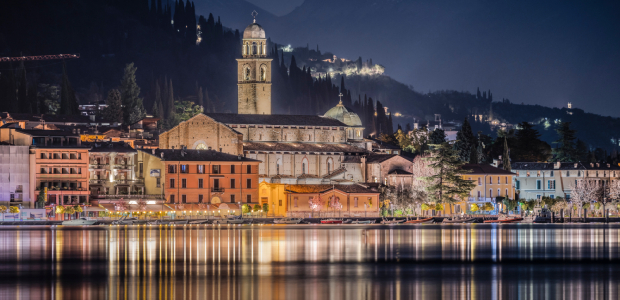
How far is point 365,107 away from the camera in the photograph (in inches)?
5842

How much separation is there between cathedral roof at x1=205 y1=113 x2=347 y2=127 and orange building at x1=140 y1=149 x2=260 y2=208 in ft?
23.5

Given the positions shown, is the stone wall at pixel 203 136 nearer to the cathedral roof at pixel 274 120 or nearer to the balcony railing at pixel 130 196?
the cathedral roof at pixel 274 120

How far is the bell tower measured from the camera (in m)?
99.6

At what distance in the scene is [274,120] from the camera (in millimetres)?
96500

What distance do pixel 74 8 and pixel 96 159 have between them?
100446mm

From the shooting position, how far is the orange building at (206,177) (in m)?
83.9

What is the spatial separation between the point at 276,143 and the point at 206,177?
12.5 meters

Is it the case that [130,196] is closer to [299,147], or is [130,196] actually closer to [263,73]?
[299,147]

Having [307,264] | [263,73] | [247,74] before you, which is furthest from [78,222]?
[307,264]

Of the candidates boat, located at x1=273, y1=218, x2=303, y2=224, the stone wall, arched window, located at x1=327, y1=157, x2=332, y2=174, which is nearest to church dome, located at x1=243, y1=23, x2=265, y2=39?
the stone wall

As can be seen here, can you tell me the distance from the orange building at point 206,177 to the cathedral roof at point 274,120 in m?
7.15

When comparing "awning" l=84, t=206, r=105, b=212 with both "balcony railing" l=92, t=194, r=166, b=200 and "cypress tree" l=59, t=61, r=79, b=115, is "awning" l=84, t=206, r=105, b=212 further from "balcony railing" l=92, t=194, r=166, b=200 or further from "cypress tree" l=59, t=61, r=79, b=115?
"cypress tree" l=59, t=61, r=79, b=115

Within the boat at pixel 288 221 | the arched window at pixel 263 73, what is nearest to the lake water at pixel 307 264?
the boat at pixel 288 221

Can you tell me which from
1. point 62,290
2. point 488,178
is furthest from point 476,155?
point 62,290
